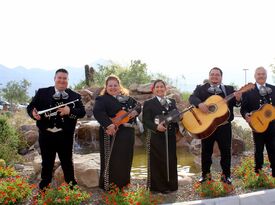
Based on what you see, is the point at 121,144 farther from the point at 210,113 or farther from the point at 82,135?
the point at 82,135

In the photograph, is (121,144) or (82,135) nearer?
(121,144)

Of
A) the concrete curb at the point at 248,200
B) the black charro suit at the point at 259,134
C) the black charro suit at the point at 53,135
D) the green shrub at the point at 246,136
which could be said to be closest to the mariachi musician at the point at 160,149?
the concrete curb at the point at 248,200

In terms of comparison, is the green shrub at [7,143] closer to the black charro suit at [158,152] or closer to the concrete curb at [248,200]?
the black charro suit at [158,152]

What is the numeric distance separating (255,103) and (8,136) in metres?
6.47

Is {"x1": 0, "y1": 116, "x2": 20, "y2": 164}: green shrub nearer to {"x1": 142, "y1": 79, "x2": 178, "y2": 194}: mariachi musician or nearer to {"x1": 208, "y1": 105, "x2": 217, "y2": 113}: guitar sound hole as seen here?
{"x1": 142, "y1": 79, "x2": 178, "y2": 194}: mariachi musician

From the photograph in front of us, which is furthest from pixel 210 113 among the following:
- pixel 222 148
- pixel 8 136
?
pixel 8 136

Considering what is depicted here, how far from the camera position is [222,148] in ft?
19.3

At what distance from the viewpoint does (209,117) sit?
5.66 meters

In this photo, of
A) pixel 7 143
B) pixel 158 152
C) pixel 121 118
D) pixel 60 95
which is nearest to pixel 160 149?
pixel 158 152

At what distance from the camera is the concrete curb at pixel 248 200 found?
4.95m

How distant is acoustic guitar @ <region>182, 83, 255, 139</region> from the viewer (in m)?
5.59

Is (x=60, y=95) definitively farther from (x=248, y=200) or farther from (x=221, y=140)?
(x=248, y=200)

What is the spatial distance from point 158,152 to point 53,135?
161 cm

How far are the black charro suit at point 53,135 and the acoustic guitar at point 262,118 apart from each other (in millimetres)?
2789
